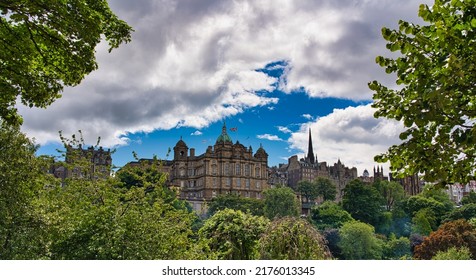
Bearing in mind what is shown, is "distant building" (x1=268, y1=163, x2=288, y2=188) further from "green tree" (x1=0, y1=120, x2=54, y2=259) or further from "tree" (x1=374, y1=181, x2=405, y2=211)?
"green tree" (x1=0, y1=120, x2=54, y2=259)

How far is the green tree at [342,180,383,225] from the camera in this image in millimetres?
58594

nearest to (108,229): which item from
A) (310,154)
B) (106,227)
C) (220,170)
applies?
(106,227)

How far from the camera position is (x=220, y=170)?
243ft

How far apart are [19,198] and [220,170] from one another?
6306cm

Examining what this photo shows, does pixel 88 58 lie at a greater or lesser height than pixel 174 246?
greater

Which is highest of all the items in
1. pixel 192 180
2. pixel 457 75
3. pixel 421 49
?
pixel 192 180

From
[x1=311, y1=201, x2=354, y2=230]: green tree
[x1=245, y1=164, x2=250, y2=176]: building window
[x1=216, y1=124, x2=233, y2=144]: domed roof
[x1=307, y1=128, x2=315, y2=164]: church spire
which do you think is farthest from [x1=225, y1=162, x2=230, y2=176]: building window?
[x1=307, y1=128, x2=315, y2=164]: church spire

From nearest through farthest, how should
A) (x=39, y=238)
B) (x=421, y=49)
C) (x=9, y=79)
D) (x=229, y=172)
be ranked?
(x=421, y=49) → (x=9, y=79) → (x=39, y=238) → (x=229, y=172)

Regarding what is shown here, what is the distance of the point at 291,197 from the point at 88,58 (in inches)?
2006

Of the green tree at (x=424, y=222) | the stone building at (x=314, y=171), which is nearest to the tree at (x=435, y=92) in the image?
the green tree at (x=424, y=222)

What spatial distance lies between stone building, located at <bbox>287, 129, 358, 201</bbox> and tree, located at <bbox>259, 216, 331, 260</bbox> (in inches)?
3429
